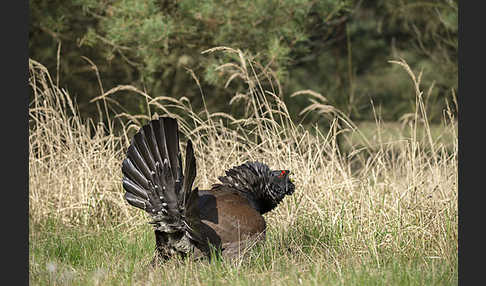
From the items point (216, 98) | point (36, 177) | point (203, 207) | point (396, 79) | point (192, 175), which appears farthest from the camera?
point (396, 79)

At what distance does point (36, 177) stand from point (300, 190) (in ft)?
7.92

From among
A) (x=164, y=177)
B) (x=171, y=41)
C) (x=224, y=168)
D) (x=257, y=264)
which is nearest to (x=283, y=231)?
(x=257, y=264)

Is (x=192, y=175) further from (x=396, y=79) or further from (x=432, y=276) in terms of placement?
(x=396, y=79)

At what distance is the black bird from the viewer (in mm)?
3408

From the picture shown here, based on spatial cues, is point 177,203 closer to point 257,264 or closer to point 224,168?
point 257,264

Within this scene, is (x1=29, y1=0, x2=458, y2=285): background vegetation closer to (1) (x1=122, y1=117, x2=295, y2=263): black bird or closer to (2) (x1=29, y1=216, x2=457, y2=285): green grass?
(2) (x1=29, y1=216, x2=457, y2=285): green grass

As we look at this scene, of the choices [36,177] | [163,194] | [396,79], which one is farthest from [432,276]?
[396,79]

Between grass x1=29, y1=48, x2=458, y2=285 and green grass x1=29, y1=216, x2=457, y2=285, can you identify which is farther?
grass x1=29, y1=48, x2=458, y2=285

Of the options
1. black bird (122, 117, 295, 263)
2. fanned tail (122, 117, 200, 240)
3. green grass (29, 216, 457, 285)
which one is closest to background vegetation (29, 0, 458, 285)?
green grass (29, 216, 457, 285)

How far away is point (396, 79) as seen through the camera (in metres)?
14.2

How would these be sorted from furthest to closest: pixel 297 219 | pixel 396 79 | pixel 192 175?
pixel 396 79
pixel 297 219
pixel 192 175

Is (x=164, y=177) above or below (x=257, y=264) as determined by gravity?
above

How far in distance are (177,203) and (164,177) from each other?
6.7 inches

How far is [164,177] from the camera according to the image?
3428 millimetres
